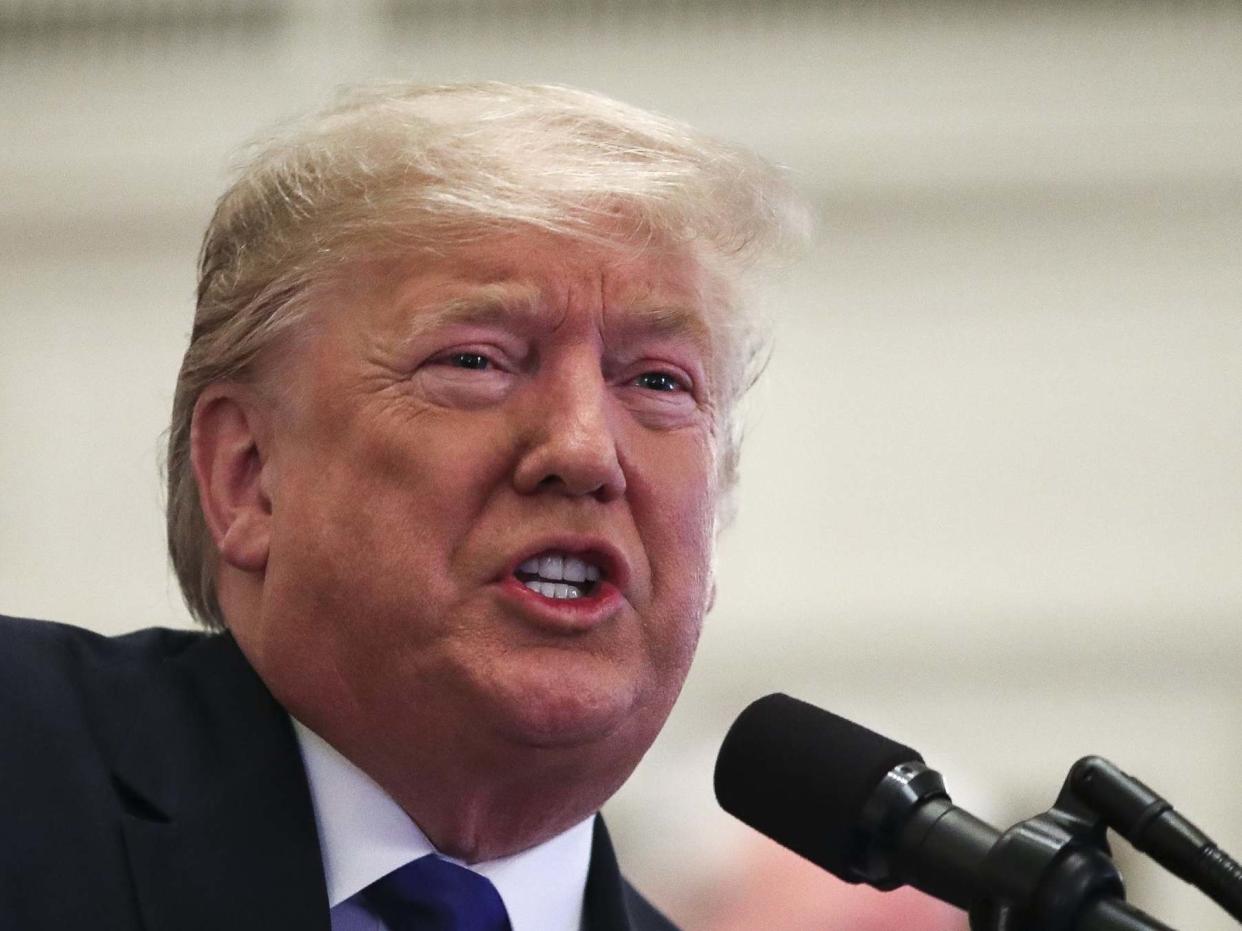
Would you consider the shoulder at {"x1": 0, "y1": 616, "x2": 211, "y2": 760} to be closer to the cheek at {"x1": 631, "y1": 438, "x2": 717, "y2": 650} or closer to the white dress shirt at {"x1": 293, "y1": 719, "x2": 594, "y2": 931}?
the white dress shirt at {"x1": 293, "y1": 719, "x2": 594, "y2": 931}

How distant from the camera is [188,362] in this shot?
6.75ft

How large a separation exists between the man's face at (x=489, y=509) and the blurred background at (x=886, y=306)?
8.03 feet

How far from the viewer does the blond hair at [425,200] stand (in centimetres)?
187

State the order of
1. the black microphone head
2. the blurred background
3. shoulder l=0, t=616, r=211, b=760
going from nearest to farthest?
the black microphone head → shoulder l=0, t=616, r=211, b=760 → the blurred background

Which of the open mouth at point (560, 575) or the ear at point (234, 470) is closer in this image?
the open mouth at point (560, 575)

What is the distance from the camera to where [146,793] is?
1.68 metres

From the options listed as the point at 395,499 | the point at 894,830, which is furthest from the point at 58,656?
the point at 894,830

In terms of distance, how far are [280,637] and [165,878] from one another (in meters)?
0.30

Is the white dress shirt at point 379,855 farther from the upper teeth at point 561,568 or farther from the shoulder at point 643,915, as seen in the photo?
the upper teeth at point 561,568

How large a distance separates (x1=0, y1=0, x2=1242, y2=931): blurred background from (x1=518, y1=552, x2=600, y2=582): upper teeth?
254cm

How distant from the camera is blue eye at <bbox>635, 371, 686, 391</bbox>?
6.27 feet

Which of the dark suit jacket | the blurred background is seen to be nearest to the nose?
the dark suit jacket

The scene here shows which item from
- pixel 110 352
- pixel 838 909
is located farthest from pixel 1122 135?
pixel 110 352

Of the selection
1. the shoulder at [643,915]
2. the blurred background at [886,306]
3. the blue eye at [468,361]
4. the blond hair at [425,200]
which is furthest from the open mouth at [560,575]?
the blurred background at [886,306]
